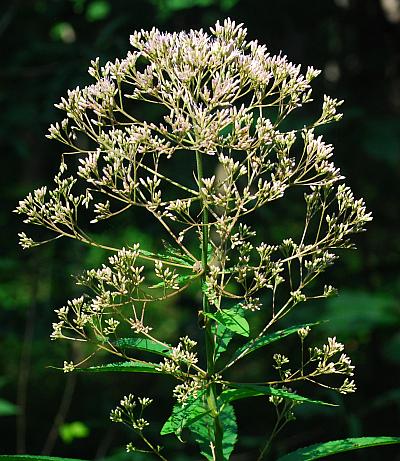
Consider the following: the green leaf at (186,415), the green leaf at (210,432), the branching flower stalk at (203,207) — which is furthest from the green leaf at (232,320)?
the green leaf at (210,432)

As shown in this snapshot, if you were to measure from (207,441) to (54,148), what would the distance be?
6.77m

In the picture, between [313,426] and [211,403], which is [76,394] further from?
[211,403]

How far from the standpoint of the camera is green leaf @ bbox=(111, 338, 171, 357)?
2586 mm

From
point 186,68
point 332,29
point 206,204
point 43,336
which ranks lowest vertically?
point 206,204

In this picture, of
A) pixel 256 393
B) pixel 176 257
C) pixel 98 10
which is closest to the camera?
pixel 256 393

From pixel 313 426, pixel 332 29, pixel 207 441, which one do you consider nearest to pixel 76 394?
pixel 313 426

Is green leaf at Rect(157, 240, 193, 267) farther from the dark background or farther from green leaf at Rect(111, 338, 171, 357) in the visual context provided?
the dark background

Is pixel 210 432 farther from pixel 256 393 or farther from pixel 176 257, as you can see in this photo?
pixel 176 257

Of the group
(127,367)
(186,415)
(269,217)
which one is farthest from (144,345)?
(269,217)

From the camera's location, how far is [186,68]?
2574 mm

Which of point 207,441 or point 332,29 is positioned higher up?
point 332,29

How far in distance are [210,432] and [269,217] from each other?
4581 millimetres

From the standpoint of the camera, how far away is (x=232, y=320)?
257 centimetres

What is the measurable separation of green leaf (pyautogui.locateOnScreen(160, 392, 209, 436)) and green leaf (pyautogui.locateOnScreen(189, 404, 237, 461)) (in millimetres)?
148
